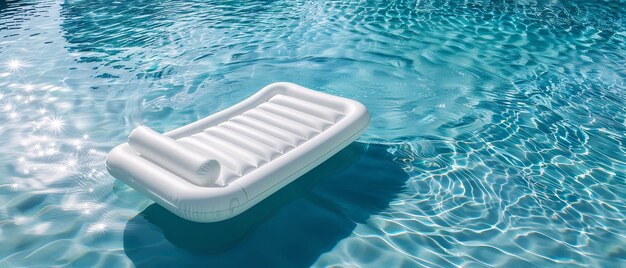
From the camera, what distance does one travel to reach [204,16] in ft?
26.5

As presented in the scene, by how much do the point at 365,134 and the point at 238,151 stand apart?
146 centimetres

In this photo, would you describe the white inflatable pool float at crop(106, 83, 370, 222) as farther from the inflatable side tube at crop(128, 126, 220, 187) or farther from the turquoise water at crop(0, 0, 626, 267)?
the turquoise water at crop(0, 0, 626, 267)

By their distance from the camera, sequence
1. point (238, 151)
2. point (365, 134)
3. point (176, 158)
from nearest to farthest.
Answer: point (176, 158), point (238, 151), point (365, 134)

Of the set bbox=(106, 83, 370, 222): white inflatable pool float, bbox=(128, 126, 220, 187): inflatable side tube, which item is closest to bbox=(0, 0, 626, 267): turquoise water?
bbox=(106, 83, 370, 222): white inflatable pool float

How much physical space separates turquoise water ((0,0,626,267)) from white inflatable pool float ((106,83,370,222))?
0.33m

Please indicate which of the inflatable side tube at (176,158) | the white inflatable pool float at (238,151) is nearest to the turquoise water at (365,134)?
the white inflatable pool float at (238,151)

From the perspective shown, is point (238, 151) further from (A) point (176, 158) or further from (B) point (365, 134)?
(B) point (365, 134)

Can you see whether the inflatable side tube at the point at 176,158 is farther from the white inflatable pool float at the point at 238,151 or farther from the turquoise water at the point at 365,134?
the turquoise water at the point at 365,134

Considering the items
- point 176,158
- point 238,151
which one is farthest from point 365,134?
point 176,158

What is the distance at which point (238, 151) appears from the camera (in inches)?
144

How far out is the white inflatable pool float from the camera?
3125mm

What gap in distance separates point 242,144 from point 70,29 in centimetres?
505

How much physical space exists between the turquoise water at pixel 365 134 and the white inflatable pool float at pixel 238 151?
33 cm

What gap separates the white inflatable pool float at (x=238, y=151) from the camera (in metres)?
3.12
